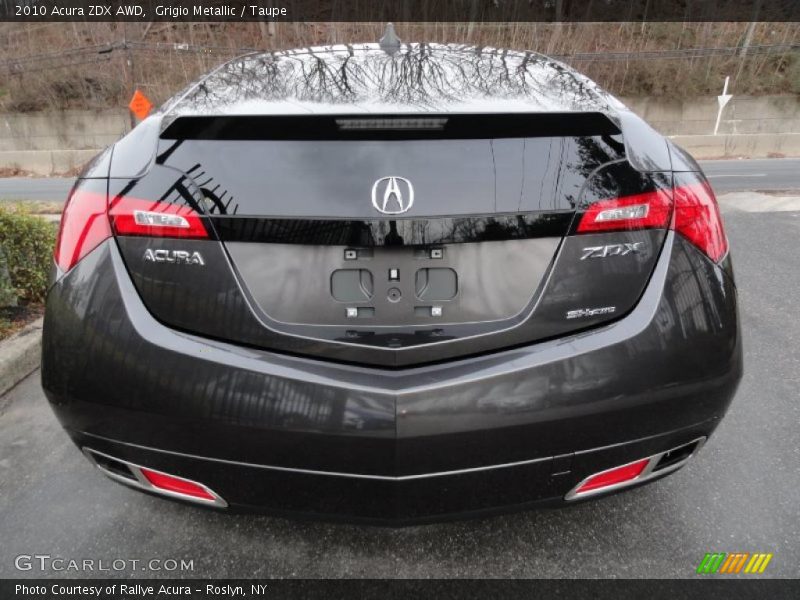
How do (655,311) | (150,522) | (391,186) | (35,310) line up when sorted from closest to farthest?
(391,186) < (655,311) < (150,522) < (35,310)

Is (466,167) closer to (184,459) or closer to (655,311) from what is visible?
(655,311)

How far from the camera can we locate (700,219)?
Answer: 4.95 ft

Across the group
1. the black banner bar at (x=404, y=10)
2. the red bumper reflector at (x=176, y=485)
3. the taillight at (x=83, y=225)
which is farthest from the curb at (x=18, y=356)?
the black banner bar at (x=404, y=10)

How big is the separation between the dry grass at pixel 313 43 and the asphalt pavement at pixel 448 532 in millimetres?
24823

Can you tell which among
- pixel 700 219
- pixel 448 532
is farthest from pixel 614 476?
pixel 700 219

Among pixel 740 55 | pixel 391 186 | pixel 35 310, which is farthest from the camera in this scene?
pixel 740 55

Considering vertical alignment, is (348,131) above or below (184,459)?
above

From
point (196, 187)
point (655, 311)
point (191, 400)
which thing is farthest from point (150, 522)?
point (655, 311)

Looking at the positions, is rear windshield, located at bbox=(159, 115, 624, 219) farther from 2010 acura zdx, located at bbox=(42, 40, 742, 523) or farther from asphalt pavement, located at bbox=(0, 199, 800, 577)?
asphalt pavement, located at bbox=(0, 199, 800, 577)

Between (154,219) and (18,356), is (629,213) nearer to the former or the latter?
(154,219)

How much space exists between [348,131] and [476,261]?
460 mm

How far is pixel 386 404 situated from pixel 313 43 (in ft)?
88.9

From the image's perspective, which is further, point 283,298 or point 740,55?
point 740,55

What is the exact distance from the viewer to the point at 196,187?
1.34 metres
